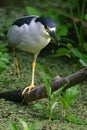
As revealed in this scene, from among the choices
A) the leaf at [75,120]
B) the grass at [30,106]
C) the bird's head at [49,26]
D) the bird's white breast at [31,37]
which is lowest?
the grass at [30,106]

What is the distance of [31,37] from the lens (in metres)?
3.03

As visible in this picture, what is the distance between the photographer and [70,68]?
12.7ft

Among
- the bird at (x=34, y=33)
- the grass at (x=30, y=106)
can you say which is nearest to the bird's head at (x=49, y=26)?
the bird at (x=34, y=33)

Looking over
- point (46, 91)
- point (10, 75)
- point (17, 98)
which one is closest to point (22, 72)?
point (10, 75)

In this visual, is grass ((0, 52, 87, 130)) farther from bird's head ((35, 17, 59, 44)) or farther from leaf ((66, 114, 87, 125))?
bird's head ((35, 17, 59, 44))

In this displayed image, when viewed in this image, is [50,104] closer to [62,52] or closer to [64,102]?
[64,102]

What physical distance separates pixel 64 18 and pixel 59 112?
1565mm

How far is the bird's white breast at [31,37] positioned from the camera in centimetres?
299

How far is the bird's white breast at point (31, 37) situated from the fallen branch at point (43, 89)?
293 mm

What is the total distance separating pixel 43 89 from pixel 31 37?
0.39 metres

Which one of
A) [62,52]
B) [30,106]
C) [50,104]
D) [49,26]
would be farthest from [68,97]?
[62,52]

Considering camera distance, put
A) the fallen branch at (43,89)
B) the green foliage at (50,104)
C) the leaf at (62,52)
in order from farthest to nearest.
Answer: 1. the leaf at (62,52)
2. the fallen branch at (43,89)
3. the green foliage at (50,104)

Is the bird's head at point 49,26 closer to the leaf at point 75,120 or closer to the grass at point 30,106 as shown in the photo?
the grass at point 30,106

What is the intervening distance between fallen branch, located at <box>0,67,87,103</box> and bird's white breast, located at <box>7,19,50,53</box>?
0.29 meters
